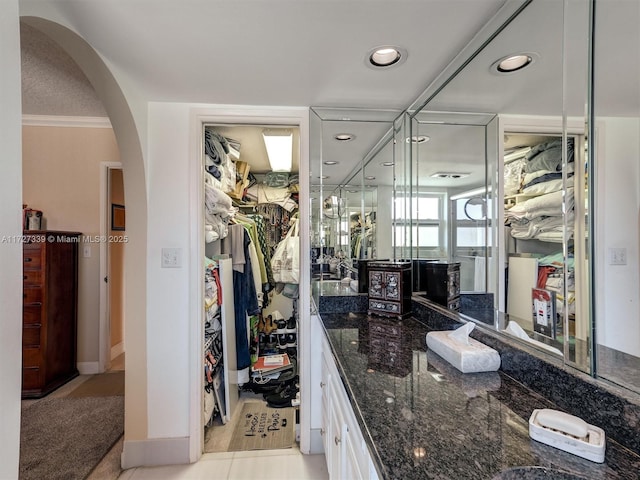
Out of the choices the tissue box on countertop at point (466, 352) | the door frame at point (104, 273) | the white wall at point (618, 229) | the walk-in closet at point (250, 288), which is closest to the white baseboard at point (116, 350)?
the door frame at point (104, 273)

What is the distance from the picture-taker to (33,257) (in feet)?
8.41

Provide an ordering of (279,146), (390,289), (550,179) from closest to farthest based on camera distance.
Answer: (550,179) → (390,289) → (279,146)

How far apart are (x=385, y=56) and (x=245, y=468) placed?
91.9 inches

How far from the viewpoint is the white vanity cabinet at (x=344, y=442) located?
0.82 meters

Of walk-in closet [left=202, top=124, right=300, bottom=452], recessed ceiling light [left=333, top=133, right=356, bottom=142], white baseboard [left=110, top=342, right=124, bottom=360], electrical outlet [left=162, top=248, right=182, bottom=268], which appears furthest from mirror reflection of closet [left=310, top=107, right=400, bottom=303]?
white baseboard [left=110, top=342, right=124, bottom=360]

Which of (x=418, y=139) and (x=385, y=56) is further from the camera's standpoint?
(x=418, y=139)

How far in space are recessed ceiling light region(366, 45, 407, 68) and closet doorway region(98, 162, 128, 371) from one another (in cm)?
245

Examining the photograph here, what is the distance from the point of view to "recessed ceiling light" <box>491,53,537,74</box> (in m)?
1.02

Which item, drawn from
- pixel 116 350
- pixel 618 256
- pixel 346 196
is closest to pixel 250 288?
pixel 346 196

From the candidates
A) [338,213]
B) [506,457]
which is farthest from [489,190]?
[338,213]

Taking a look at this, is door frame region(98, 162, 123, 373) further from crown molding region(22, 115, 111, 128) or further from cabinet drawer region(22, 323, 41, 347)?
cabinet drawer region(22, 323, 41, 347)

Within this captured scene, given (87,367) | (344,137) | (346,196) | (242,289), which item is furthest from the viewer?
(87,367)

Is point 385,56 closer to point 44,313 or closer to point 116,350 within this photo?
point 44,313

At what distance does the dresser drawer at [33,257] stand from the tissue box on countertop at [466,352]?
10.4 feet
